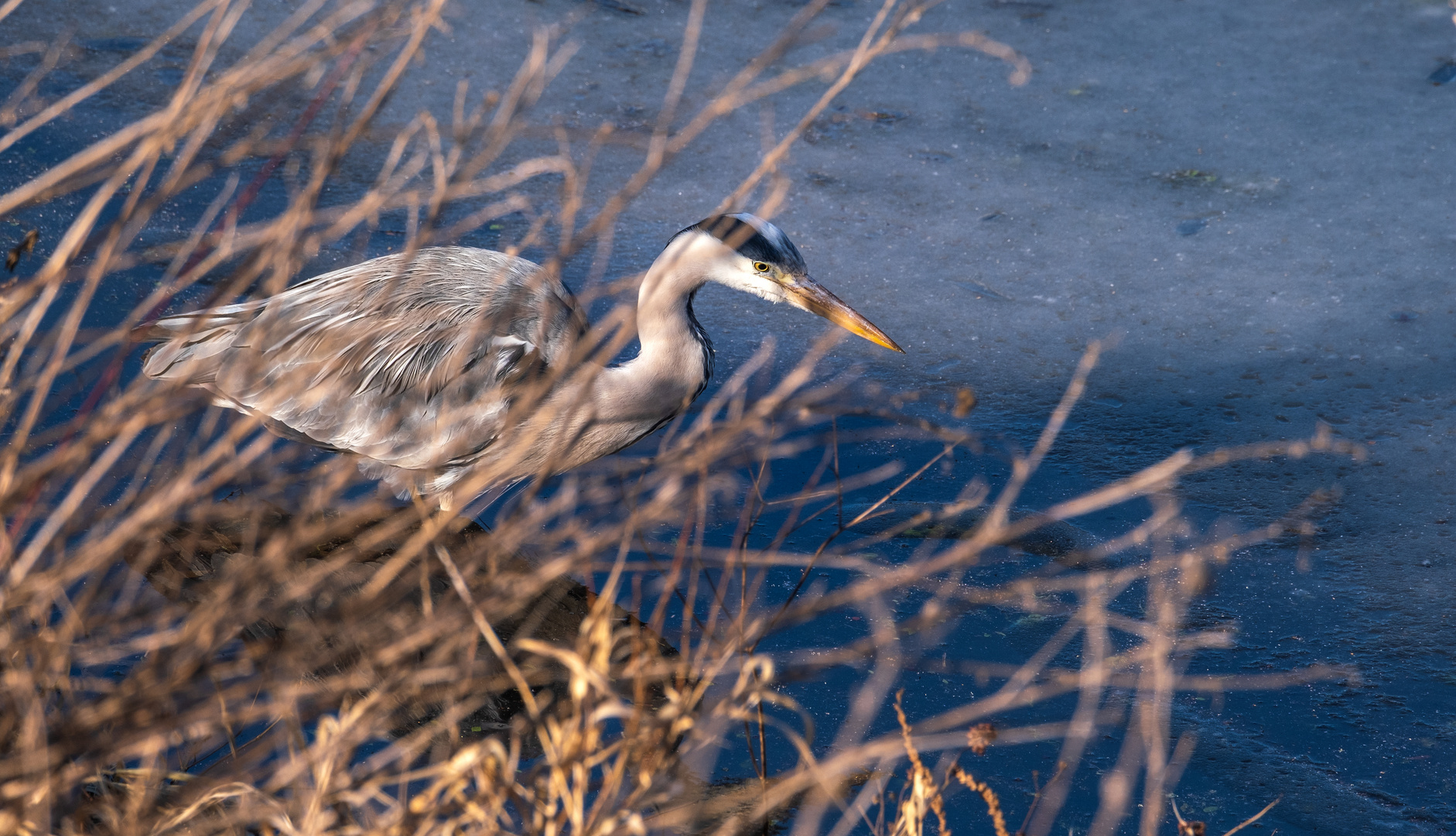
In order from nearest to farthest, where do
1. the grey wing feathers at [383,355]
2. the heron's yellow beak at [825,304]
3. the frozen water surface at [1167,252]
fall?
the frozen water surface at [1167,252]
the grey wing feathers at [383,355]
the heron's yellow beak at [825,304]

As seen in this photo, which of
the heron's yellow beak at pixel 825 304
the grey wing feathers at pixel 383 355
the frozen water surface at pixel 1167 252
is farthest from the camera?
the heron's yellow beak at pixel 825 304

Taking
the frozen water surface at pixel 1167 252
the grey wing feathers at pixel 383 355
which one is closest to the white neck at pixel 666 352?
the grey wing feathers at pixel 383 355

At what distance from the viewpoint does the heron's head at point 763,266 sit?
3643 mm

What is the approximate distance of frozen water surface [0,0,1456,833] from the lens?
3312 millimetres

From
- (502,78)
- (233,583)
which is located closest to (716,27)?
(502,78)

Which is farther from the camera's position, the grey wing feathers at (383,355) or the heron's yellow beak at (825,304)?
the heron's yellow beak at (825,304)

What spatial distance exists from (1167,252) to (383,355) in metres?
2.95

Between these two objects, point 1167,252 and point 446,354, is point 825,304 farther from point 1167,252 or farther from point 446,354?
point 1167,252

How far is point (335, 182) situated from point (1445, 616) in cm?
400

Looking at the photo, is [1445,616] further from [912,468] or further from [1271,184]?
[1271,184]

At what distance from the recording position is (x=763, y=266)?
3.73 metres

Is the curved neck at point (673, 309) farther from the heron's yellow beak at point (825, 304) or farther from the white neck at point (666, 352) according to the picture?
the heron's yellow beak at point (825, 304)

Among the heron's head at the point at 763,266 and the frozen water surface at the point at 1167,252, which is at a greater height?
the heron's head at the point at 763,266

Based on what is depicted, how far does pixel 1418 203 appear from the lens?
215 inches
